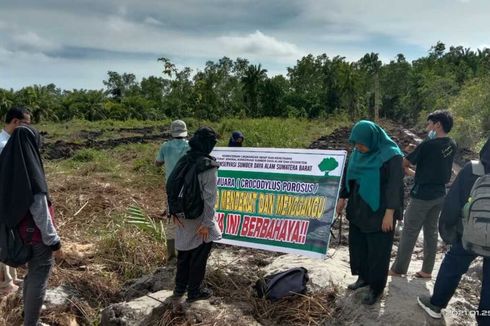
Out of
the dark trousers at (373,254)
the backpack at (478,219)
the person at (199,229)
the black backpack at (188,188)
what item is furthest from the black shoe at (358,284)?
the black backpack at (188,188)

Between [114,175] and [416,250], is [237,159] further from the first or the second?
[114,175]

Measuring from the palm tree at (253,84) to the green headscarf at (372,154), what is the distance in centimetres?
4491

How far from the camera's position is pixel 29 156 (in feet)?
10.5

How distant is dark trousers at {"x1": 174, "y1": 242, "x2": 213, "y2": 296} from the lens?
367cm

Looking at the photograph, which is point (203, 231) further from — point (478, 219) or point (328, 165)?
point (478, 219)

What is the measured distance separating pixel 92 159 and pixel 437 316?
1255cm

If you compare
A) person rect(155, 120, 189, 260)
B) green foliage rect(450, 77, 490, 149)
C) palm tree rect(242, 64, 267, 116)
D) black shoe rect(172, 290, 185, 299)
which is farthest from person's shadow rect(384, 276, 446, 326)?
palm tree rect(242, 64, 267, 116)

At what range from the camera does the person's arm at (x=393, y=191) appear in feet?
11.0

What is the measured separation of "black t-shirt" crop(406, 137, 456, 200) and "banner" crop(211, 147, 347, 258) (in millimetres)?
Answer: 671

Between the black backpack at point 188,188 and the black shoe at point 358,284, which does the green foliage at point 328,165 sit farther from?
the black backpack at point 188,188

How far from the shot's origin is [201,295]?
148 inches

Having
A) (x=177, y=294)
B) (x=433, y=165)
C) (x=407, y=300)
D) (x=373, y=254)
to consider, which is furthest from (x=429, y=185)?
(x=177, y=294)

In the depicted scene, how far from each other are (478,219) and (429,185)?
3.08ft

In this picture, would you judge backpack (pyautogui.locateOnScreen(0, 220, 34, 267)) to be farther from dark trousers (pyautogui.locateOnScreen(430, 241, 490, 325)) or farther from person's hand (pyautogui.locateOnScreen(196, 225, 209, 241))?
dark trousers (pyautogui.locateOnScreen(430, 241, 490, 325))
